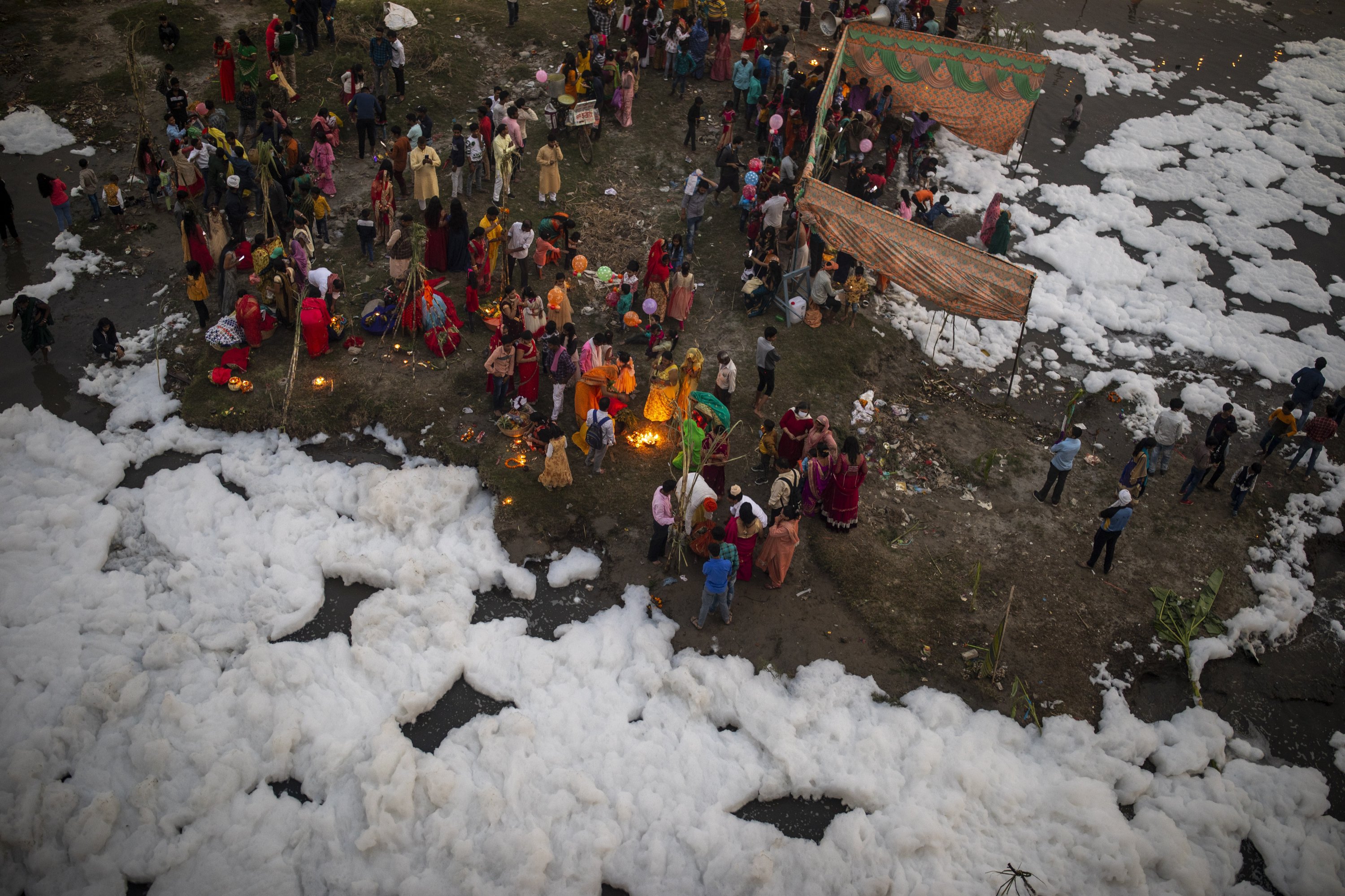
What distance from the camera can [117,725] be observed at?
8.27m

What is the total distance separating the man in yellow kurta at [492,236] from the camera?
13.2 meters

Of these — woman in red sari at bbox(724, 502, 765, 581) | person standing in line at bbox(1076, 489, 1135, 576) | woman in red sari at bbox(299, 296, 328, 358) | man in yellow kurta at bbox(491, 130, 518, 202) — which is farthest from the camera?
man in yellow kurta at bbox(491, 130, 518, 202)

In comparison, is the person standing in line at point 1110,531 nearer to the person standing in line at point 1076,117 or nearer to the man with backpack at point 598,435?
the man with backpack at point 598,435

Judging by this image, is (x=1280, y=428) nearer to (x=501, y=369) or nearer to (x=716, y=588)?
(x=716, y=588)

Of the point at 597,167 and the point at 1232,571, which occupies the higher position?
the point at 597,167

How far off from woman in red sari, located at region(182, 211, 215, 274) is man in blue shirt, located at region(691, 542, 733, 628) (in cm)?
900

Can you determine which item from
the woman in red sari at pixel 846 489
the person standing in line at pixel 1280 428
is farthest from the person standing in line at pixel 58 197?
the person standing in line at pixel 1280 428

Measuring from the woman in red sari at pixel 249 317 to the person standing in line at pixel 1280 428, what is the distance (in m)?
14.8

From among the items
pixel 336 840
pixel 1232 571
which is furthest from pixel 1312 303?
pixel 336 840

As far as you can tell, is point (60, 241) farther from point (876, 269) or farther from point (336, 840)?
point (876, 269)

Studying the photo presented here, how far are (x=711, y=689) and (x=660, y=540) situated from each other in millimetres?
1886

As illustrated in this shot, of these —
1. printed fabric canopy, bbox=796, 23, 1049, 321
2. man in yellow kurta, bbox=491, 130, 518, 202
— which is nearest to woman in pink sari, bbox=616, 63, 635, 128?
man in yellow kurta, bbox=491, 130, 518, 202

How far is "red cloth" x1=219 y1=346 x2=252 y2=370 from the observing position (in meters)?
12.0

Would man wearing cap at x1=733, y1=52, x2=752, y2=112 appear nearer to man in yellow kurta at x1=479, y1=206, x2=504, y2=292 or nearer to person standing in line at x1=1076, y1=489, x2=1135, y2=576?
man in yellow kurta at x1=479, y1=206, x2=504, y2=292
